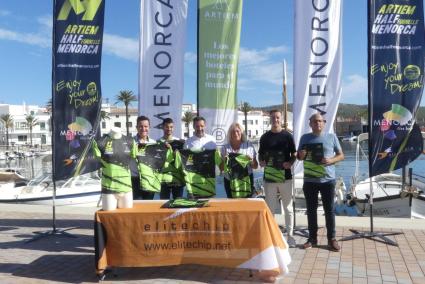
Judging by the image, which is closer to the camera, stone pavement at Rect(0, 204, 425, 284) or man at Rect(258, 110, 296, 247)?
stone pavement at Rect(0, 204, 425, 284)

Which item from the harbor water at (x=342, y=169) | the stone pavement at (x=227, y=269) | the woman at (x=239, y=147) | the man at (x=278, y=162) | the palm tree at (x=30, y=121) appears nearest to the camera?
the stone pavement at (x=227, y=269)

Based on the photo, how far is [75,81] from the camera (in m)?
7.85

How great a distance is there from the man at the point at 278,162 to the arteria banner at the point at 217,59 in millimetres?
2440

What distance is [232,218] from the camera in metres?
5.14

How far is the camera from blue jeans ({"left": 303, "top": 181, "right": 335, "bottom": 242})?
21.1 feet

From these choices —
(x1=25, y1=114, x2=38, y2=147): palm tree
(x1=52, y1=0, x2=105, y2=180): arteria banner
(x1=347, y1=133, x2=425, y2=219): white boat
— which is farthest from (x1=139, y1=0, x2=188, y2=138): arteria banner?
(x1=25, y1=114, x2=38, y2=147): palm tree

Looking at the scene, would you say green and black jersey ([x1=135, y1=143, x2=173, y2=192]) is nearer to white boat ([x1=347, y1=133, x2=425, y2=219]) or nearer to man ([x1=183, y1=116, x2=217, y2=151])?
man ([x1=183, y1=116, x2=217, y2=151])

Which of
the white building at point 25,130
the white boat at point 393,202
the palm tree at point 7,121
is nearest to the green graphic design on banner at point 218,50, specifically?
the white boat at point 393,202

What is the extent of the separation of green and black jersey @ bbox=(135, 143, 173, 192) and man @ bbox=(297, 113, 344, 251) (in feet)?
6.50

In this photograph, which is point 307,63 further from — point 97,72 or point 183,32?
point 97,72

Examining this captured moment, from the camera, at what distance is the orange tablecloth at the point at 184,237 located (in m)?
5.12

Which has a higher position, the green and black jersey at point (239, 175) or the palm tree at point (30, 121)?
the palm tree at point (30, 121)

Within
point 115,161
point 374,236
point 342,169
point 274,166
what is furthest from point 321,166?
point 342,169

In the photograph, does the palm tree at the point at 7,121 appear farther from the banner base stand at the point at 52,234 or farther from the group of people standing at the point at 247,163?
the group of people standing at the point at 247,163
